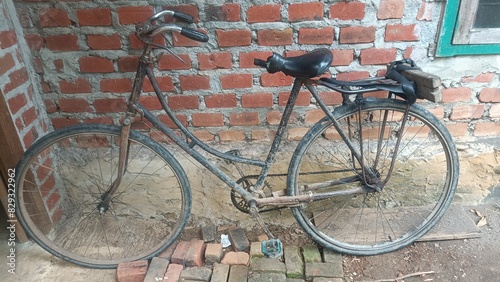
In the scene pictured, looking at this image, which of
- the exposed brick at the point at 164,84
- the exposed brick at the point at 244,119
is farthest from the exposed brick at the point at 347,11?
the exposed brick at the point at 164,84

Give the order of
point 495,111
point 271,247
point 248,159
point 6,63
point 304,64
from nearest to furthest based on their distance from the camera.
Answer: point 304,64 < point 6,63 < point 248,159 < point 271,247 < point 495,111

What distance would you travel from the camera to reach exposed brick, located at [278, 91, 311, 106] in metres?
2.10

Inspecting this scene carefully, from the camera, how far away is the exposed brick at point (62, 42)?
196cm

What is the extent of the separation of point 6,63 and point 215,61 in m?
1.07

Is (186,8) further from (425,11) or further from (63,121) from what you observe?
(425,11)

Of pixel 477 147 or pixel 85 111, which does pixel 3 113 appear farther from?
pixel 477 147

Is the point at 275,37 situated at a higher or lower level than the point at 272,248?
higher

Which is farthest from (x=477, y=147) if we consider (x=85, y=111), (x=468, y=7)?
(x=85, y=111)

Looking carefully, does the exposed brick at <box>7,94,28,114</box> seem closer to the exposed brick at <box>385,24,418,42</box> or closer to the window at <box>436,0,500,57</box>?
the exposed brick at <box>385,24,418,42</box>

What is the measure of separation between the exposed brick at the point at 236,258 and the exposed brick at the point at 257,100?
860 millimetres

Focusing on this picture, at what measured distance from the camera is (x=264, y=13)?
1.91 metres

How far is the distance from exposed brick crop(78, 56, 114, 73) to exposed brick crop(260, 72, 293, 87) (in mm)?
842

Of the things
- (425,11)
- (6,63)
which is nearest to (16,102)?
(6,63)

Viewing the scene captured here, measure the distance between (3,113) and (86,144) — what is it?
46 centimetres
